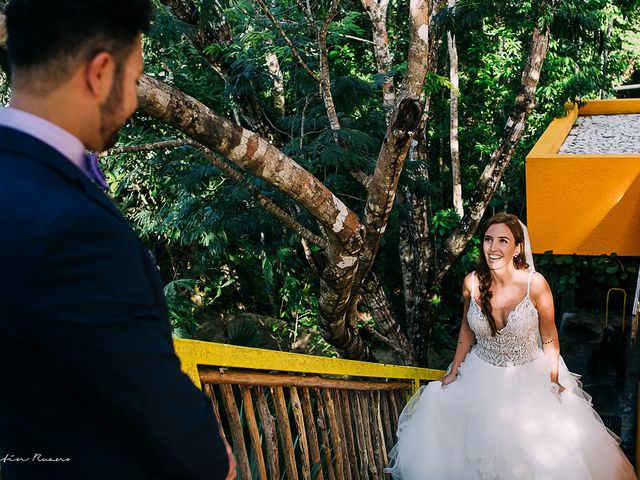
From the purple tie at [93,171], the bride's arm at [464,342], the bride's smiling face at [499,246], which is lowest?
the bride's arm at [464,342]

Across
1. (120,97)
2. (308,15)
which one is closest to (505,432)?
(308,15)

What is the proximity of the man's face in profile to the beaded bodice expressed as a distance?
3.80 meters

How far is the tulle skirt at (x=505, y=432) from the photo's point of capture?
412cm

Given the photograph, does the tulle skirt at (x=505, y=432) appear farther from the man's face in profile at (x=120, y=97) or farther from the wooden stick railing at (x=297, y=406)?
the man's face in profile at (x=120, y=97)

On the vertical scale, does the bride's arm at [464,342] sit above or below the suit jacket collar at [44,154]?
below

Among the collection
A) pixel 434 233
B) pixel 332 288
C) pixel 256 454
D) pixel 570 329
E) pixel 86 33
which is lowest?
pixel 570 329

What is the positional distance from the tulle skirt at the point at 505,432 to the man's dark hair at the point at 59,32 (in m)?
3.54

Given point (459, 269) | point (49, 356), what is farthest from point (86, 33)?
point (459, 269)

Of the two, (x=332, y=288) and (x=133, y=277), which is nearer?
(x=133, y=277)

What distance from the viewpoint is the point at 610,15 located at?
35.7 feet

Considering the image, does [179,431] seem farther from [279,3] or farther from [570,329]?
[570,329]

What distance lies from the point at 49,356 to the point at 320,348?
10503mm

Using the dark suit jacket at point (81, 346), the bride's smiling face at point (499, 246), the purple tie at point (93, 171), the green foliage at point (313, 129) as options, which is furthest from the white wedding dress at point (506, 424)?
the purple tie at point (93, 171)

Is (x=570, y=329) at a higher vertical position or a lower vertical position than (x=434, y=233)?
lower
